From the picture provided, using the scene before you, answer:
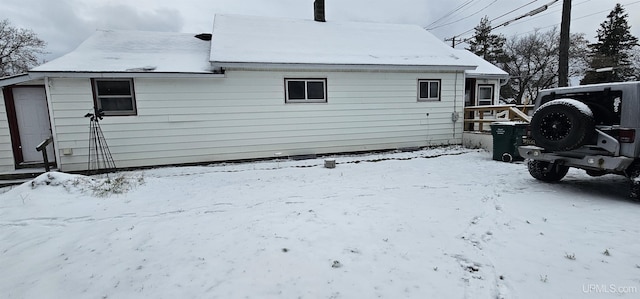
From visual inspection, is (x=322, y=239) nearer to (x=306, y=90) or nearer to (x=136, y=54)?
(x=306, y=90)

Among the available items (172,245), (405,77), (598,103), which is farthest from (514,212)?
(405,77)

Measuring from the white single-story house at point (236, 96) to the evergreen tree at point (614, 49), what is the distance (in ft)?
84.9

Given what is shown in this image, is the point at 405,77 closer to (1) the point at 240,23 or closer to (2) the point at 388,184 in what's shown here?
(2) the point at 388,184

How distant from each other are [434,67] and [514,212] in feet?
22.2

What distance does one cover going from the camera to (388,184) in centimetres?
596

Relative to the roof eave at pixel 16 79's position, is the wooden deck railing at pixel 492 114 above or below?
below

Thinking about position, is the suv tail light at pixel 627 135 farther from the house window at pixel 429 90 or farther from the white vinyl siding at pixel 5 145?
the white vinyl siding at pixel 5 145

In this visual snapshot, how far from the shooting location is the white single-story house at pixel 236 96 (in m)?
7.55

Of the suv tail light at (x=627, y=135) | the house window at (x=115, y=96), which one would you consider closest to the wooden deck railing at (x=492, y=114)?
the suv tail light at (x=627, y=135)

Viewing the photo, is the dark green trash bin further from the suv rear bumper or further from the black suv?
the black suv

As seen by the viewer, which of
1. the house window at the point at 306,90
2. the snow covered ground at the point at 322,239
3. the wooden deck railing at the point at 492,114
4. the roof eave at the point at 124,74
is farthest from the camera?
the wooden deck railing at the point at 492,114

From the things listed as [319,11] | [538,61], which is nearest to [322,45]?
[319,11]

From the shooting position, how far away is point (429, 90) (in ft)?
34.0

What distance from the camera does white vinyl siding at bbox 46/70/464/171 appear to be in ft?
25.4
